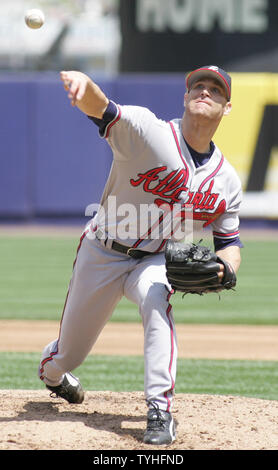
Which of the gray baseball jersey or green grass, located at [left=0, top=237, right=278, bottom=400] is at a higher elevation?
the gray baseball jersey

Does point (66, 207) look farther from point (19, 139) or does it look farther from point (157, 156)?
point (157, 156)

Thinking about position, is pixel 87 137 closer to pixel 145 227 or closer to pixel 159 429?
pixel 145 227

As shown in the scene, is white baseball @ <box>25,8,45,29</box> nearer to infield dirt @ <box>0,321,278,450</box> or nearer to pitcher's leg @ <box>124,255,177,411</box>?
pitcher's leg @ <box>124,255,177,411</box>

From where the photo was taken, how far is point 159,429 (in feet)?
11.6

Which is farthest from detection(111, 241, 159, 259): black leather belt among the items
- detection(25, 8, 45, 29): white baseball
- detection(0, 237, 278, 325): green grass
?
detection(0, 237, 278, 325): green grass

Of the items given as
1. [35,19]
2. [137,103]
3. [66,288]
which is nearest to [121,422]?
[35,19]

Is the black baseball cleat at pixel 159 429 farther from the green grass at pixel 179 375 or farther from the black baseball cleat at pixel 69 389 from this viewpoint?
the green grass at pixel 179 375

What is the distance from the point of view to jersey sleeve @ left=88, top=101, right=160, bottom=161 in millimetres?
3521

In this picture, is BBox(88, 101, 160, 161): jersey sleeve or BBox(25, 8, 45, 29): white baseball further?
BBox(25, 8, 45, 29): white baseball

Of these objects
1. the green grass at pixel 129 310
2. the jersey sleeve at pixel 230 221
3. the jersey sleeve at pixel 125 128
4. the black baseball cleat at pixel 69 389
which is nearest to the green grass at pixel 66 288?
the green grass at pixel 129 310

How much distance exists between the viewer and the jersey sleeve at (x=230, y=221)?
12.9 feet

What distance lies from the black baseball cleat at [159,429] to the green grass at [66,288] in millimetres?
3763

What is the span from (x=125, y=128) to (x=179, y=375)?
7.74 feet

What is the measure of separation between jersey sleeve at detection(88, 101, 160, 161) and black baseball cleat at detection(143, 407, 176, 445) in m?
1.12
